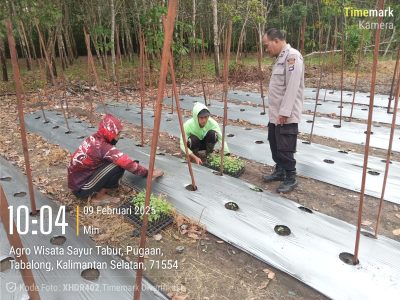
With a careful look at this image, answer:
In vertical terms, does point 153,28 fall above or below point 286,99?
above

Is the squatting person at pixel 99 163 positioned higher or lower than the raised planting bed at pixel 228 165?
higher

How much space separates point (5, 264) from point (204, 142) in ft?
8.03

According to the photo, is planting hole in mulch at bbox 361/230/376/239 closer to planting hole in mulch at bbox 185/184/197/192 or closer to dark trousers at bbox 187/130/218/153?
planting hole in mulch at bbox 185/184/197/192

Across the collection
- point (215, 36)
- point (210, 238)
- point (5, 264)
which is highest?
point (215, 36)

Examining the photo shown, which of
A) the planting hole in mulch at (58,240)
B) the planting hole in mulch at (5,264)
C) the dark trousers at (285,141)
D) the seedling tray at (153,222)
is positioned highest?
the dark trousers at (285,141)

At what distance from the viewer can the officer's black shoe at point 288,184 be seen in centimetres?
315

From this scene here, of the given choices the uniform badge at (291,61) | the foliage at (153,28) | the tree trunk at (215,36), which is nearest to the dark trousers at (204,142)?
the uniform badge at (291,61)

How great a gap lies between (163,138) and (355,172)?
106 inches

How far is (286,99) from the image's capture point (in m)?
2.79

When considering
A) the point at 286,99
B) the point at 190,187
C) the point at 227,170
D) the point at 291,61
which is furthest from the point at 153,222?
the point at 291,61

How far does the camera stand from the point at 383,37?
14906mm
